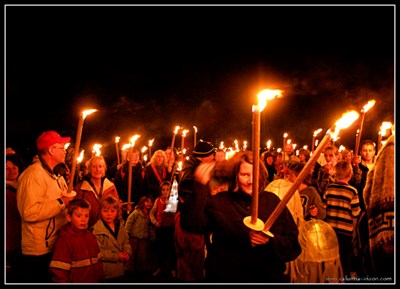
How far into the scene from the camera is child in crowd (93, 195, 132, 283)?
4.62 m

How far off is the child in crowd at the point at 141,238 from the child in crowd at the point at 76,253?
6.07 ft

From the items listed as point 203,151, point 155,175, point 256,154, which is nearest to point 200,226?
point 256,154

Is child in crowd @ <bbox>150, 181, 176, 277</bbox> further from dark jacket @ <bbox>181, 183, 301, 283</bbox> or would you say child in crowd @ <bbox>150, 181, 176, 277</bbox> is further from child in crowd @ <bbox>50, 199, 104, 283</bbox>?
dark jacket @ <bbox>181, 183, 301, 283</bbox>

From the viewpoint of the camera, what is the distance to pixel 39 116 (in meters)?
8.28

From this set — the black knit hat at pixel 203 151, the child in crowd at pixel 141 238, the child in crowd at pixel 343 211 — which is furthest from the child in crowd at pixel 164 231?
the child in crowd at pixel 343 211

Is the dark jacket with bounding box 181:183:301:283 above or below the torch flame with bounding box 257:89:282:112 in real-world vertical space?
below

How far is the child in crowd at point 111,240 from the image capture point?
4625 millimetres

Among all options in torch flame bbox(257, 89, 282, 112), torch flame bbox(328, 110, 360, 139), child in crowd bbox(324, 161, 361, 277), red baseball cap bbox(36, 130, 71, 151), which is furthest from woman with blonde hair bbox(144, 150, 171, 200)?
torch flame bbox(328, 110, 360, 139)

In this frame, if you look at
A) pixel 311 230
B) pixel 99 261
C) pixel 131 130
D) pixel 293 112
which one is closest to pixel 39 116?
pixel 131 130

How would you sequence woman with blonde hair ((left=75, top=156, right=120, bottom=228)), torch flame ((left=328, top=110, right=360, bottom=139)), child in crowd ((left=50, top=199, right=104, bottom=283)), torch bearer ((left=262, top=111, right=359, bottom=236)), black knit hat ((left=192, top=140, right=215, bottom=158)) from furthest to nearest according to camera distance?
1. woman with blonde hair ((left=75, top=156, right=120, bottom=228))
2. black knit hat ((left=192, top=140, right=215, bottom=158))
3. child in crowd ((left=50, top=199, right=104, bottom=283))
4. torch flame ((left=328, top=110, right=360, bottom=139))
5. torch bearer ((left=262, top=111, right=359, bottom=236))

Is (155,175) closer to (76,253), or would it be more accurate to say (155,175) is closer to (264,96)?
(76,253)

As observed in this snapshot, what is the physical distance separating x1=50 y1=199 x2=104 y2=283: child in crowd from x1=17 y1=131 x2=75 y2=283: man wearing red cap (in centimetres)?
15

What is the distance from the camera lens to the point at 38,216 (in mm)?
3912

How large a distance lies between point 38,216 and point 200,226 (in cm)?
193
